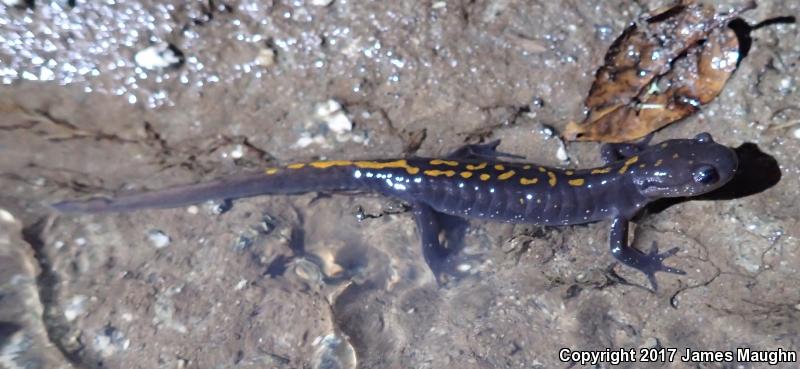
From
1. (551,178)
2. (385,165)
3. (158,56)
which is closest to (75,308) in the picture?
(158,56)

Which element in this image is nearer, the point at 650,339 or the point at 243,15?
the point at 650,339

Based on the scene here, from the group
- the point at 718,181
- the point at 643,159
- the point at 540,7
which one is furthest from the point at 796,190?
the point at 540,7

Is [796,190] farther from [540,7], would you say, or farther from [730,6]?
[540,7]

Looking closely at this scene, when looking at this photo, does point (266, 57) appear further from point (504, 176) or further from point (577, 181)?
point (577, 181)

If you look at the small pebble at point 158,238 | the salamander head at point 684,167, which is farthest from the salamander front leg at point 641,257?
the small pebble at point 158,238

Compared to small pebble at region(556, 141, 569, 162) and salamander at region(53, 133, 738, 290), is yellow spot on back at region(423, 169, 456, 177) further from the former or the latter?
small pebble at region(556, 141, 569, 162)
